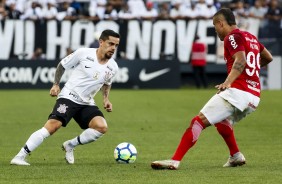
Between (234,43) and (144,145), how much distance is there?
452 centimetres

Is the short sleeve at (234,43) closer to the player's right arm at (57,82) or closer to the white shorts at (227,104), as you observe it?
the white shorts at (227,104)

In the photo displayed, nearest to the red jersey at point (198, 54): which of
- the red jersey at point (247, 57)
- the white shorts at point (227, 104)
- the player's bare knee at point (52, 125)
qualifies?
the player's bare knee at point (52, 125)

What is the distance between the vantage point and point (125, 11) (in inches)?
1357

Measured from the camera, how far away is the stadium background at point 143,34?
1305 inches

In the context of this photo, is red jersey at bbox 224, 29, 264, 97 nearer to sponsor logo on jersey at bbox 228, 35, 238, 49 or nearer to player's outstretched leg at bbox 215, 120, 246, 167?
sponsor logo on jersey at bbox 228, 35, 238, 49

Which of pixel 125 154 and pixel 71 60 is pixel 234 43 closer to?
pixel 125 154

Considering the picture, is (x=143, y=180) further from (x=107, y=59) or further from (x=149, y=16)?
(x=149, y=16)

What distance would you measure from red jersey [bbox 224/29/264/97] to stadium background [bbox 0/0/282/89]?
2117 centimetres

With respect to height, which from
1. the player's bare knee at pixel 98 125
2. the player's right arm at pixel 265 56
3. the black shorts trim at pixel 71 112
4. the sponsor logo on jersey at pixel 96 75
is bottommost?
the player's bare knee at pixel 98 125

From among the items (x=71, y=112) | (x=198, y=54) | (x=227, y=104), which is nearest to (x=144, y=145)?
(x=71, y=112)

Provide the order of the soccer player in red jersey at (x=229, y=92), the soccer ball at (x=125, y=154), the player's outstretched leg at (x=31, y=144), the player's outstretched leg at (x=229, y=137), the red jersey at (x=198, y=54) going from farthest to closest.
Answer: the red jersey at (x=198, y=54), the soccer ball at (x=125, y=154), the player's outstretched leg at (x=229, y=137), the player's outstretched leg at (x=31, y=144), the soccer player in red jersey at (x=229, y=92)

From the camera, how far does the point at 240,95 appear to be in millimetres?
11055

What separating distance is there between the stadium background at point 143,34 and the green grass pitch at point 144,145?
5.54 metres

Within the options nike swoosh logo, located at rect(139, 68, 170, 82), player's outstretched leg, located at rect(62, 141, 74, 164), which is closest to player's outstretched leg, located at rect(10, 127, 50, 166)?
player's outstretched leg, located at rect(62, 141, 74, 164)
